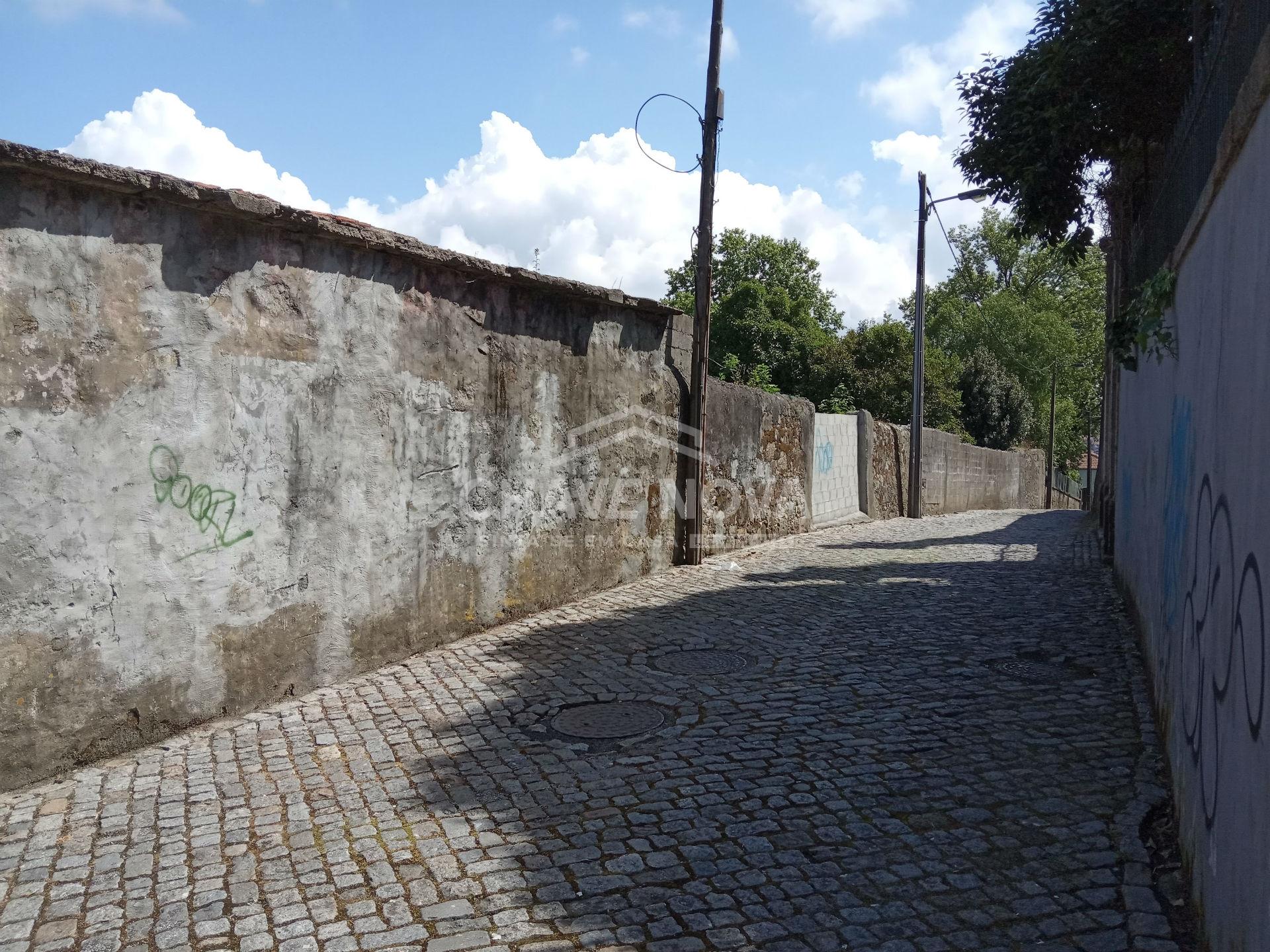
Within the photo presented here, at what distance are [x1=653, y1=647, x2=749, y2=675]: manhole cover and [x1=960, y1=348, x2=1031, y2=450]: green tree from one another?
31048mm

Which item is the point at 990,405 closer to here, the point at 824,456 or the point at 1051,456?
the point at 1051,456

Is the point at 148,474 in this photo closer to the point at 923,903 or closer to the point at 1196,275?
the point at 923,903

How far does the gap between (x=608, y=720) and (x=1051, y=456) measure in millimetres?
35706

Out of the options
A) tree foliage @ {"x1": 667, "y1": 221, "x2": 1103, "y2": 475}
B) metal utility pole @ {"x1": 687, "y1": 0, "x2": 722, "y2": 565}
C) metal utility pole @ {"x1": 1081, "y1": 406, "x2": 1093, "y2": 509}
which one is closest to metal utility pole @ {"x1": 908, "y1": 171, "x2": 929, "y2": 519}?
tree foliage @ {"x1": 667, "y1": 221, "x2": 1103, "y2": 475}

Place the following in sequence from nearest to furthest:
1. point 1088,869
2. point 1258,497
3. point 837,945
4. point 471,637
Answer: point 1258,497
point 837,945
point 1088,869
point 471,637

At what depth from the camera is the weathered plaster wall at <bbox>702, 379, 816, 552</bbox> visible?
39.0 ft

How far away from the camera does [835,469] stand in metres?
16.6

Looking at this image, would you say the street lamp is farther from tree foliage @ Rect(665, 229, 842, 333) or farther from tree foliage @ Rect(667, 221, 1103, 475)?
tree foliage @ Rect(665, 229, 842, 333)

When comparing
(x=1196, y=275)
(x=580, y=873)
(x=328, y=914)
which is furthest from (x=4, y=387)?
(x=1196, y=275)

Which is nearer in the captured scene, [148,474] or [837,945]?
[837,945]

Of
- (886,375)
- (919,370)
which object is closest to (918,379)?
(919,370)

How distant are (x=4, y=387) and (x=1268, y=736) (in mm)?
4991

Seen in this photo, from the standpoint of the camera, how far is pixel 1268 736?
2.34 meters

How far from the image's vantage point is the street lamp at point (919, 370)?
19.6 meters
